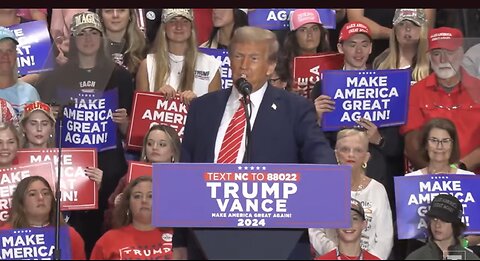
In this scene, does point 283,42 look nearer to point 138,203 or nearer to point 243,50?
point 138,203

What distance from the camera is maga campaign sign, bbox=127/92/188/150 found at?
935 cm

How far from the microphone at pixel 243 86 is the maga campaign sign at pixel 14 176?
105 inches

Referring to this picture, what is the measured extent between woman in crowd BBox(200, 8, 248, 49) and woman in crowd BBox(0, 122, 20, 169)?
75.9 inches

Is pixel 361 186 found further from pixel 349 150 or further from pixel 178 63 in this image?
pixel 178 63

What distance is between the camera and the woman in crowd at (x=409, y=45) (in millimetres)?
9812

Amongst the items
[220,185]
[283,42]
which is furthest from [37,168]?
[220,185]

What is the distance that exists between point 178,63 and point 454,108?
1908mm

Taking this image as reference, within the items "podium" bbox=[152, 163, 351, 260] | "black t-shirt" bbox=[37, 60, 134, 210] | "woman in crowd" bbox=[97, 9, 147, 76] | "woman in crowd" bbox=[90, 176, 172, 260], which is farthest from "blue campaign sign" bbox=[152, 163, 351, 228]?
"woman in crowd" bbox=[97, 9, 147, 76]

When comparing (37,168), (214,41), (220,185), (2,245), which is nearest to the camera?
(220,185)

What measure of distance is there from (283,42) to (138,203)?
221 cm

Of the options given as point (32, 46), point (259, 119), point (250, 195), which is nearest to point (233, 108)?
point (259, 119)

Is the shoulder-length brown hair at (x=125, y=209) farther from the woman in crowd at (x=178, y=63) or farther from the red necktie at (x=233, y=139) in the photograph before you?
the red necktie at (x=233, y=139)

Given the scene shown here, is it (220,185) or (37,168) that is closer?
(220,185)

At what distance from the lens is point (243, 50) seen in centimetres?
672
